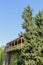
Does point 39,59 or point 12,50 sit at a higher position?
point 12,50

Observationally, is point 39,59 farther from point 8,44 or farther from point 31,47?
point 8,44

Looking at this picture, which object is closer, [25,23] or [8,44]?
[25,23]

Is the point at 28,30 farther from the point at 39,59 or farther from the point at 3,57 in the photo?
the point at 3,57

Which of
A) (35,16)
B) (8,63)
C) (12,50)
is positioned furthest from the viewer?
(8,63)

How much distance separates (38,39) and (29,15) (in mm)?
3237

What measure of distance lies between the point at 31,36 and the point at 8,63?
16.0 m

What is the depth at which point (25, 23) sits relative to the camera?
28.0m

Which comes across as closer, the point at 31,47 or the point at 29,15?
the point at 31,47

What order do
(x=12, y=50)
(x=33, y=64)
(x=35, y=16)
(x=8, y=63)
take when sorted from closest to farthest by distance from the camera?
(x=33, y=64), (x=35, y=16), (x=12, y=50), (x=8, y=63)

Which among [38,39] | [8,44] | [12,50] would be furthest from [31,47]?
[8,44]

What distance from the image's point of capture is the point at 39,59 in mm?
26594

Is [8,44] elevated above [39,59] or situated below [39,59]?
above

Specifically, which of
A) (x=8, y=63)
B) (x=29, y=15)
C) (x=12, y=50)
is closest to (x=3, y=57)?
(x=8, y=63)

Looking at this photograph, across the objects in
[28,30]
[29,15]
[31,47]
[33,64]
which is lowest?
[33,64]
